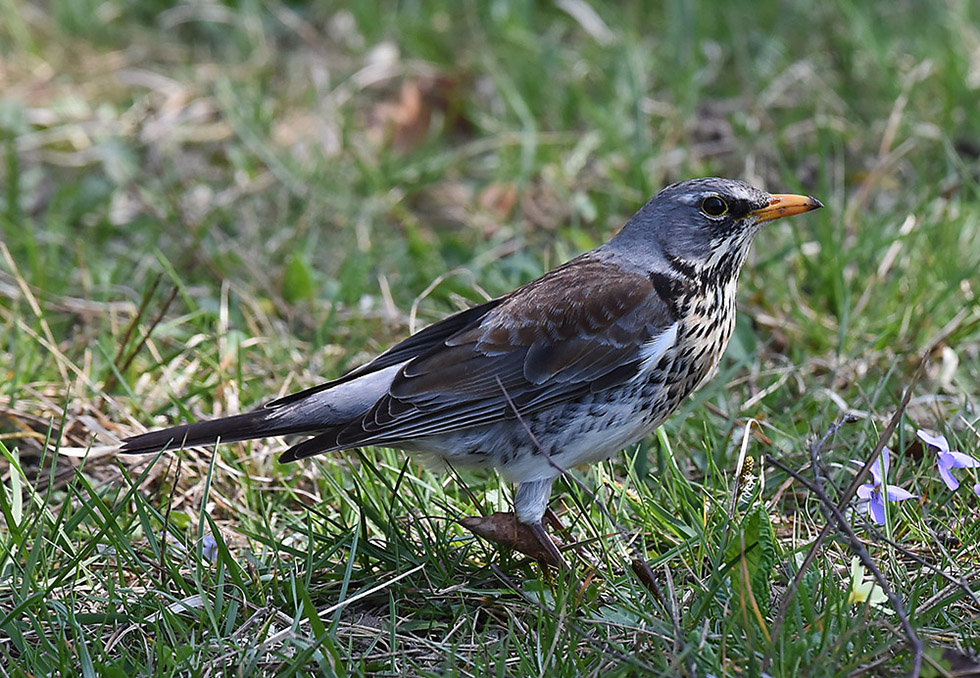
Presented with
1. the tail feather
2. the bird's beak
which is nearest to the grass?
the tail feather

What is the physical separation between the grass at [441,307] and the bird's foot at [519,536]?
0.10 metres

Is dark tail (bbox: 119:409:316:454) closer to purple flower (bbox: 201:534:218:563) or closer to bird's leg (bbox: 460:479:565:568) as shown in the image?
purple flower (bbox: 201:534:218:563)

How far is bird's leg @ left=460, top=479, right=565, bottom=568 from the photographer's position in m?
3.79

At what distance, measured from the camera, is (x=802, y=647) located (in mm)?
3129

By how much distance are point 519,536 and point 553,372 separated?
0.58 meters

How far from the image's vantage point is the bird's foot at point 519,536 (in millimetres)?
3785

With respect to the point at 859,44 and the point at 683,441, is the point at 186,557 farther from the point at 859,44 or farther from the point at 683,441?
the point at 859,44

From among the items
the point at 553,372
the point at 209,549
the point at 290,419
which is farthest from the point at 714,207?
the point at 209,549

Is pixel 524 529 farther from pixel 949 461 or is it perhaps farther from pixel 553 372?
pixel 949 461

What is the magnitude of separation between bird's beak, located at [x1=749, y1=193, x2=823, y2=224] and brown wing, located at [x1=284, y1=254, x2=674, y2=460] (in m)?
0.48

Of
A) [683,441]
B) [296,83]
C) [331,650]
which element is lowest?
[683,441]

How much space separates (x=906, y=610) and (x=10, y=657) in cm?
246

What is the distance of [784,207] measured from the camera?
4285 mm

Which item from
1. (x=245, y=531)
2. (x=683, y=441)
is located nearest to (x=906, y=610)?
(x=683, y=441)
